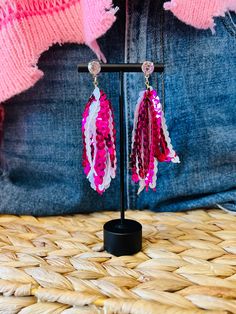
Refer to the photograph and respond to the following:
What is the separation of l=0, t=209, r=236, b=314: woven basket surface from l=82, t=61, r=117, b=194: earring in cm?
10

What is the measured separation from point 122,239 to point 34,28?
0.31 metres

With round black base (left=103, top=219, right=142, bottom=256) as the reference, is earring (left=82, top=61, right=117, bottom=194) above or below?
above

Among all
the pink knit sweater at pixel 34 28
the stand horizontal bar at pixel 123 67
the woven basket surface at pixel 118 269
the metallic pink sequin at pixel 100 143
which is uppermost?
the pink knit sweater at pixel 34 28

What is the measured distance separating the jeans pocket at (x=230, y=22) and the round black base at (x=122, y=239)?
330mm

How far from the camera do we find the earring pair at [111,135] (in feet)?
1.97

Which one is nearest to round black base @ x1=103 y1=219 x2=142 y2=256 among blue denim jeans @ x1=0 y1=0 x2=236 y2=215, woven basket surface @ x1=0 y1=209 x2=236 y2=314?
woven basket surface @ x1=0 y1=209 x2=236 y2=314

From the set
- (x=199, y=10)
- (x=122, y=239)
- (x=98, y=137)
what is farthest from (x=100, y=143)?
(x=199, y=10)

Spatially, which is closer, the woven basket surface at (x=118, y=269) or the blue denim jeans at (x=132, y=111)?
the woven basket surface at (x=118, y=269)

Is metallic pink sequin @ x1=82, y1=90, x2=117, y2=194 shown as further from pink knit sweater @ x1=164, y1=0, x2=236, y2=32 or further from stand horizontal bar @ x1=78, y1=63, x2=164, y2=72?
pink knit sweater @ x1=164, y1=0, x2=236, y2=32

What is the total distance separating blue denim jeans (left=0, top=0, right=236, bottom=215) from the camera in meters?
0.77

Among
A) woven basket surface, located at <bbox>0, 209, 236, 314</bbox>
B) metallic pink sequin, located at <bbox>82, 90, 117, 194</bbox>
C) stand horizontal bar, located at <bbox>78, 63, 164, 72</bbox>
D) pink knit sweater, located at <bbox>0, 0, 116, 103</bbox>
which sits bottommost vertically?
woven basket surface, located at <bbox>0, 209, 236, 314</bbox>

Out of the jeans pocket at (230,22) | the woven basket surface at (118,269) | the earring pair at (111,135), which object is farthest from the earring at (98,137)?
the jeans pocket at (230,22)

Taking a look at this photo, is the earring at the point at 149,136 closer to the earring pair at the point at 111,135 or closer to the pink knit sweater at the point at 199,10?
the earring pair at the point at 111,135

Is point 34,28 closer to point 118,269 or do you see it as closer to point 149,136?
point 149,136
